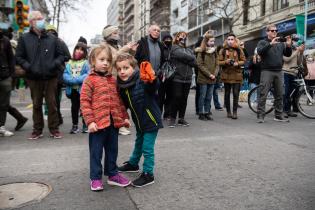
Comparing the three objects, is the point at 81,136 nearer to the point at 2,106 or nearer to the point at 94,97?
the point at 2,106

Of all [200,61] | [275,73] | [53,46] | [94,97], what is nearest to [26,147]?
[53,46]

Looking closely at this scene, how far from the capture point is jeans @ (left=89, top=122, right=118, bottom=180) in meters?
3.98

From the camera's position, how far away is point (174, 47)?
8.26 meters

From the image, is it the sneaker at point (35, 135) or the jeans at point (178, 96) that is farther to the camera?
the jeans at point (178, 96)

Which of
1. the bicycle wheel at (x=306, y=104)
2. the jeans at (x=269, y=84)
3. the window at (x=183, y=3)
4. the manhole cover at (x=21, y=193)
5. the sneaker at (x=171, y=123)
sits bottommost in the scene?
the manhole cover at (x=21, y=193)

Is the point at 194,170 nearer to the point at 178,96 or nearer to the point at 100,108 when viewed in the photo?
the point at 100,108

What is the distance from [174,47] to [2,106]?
11.5ft

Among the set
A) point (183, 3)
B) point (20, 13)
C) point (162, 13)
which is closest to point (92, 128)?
point (20, 13)

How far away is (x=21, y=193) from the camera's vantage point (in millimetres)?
3881

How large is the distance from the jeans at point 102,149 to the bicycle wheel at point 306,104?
6384 mm

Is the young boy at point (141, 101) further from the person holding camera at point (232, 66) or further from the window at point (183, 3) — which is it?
the window at point (183, 3)

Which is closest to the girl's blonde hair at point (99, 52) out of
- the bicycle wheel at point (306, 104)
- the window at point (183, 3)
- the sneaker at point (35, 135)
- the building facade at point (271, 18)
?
the sneaker at point (35, 135)

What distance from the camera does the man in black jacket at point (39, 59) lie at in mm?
6531

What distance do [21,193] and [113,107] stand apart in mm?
1208
